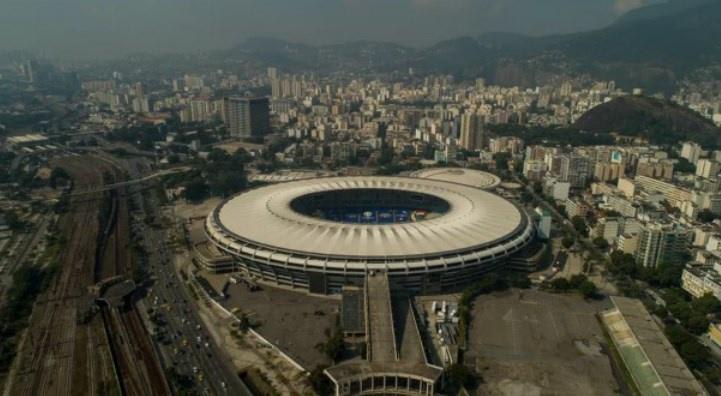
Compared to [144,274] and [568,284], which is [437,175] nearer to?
[568,284]

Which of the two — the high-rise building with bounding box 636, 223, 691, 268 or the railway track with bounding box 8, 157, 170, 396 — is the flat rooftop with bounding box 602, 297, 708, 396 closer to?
the high-rise building with bounding box 636, 223, 691, 268

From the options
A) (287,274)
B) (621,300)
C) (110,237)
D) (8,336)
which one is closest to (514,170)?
(621,300)

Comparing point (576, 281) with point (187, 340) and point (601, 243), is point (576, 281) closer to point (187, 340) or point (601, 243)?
point (601, 243)

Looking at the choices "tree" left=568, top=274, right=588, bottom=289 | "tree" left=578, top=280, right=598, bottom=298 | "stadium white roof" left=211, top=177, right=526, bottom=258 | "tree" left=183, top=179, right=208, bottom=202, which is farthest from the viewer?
"tree" left=183, top=179, right=208, bottom=202

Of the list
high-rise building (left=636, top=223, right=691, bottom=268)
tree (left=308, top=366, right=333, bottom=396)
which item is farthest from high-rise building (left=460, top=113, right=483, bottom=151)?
tree (left=308, top=366, right=333, bottom=396)

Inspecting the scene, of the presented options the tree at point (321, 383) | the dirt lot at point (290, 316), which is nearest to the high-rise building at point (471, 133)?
the dirt lot at point (290, 316)

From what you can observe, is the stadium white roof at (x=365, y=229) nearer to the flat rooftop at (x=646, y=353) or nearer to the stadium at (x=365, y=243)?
the stadium at (x=365, y=243)
